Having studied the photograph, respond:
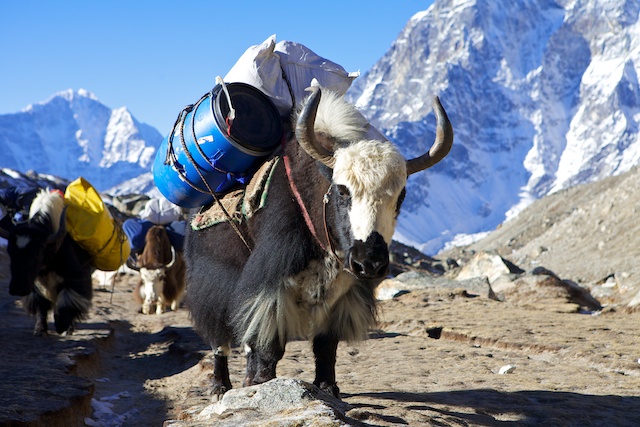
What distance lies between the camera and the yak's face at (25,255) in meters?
5.88

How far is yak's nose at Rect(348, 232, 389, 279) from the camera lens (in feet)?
8.82

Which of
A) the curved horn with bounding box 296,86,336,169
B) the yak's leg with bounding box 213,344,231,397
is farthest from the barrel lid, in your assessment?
the yak's leg with bounding box 213,344,231,397

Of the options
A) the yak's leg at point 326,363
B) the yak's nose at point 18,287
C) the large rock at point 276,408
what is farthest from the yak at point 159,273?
the large rock at point 276,408

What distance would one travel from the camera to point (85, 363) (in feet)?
17.1

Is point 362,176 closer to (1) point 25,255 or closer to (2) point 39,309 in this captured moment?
(1) point 25,255

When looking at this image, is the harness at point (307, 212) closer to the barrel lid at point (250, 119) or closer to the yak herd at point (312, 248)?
the yak herd at point (312, 248)

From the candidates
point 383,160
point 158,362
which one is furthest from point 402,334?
point 383,160

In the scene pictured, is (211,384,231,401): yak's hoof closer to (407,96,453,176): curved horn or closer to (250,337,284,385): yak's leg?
(250,337,284,385): yak's leg

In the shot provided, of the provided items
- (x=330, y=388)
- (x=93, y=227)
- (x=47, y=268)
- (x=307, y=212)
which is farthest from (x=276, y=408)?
(x=93, y=227)

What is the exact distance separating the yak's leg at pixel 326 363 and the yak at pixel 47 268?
11.3 feet

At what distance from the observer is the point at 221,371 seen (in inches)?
150

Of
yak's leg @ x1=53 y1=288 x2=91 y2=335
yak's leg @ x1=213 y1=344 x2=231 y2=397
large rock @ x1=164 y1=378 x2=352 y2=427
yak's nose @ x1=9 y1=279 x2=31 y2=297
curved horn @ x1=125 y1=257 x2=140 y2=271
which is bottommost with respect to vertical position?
large rock @ x1=164 y1=378 x2=352 y2=427

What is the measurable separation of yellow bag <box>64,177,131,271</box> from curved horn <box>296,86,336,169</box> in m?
4.26

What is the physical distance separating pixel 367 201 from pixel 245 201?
721mm
